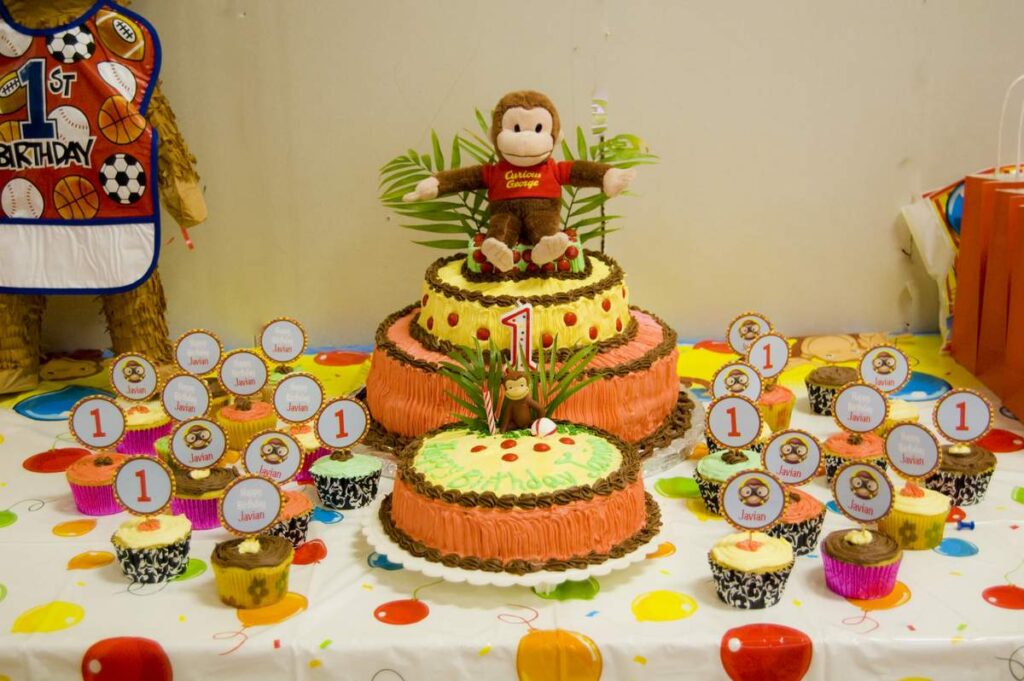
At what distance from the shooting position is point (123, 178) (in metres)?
3.93

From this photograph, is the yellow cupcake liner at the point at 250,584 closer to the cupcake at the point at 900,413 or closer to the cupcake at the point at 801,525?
the cupcake at the point at 801,525

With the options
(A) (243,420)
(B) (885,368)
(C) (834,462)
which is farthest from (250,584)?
(B) (885,368)

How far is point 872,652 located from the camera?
8.29ft

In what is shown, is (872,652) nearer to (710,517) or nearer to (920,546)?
(920,546)

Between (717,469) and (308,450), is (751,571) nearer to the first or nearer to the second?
(717,469)

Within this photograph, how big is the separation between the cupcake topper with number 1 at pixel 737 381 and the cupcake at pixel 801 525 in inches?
23.8

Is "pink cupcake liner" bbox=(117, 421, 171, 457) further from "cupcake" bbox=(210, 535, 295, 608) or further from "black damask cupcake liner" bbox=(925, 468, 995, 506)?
"black damask cupcake liner" bbox=(925, 468, 995, 506)

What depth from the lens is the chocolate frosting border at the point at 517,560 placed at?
2.72 meters

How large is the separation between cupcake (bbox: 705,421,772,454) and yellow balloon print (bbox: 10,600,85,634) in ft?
5.87

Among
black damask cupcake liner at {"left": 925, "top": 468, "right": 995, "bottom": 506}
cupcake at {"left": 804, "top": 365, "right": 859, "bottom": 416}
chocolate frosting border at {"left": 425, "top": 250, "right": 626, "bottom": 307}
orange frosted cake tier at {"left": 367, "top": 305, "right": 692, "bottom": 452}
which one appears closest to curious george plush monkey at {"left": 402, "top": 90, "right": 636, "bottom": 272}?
chocolate frosting border at {"left": 425, "top": 250, "right": 626, "bottom": 307}

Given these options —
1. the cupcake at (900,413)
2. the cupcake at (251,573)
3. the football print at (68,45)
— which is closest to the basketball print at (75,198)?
the football print at (68,45)

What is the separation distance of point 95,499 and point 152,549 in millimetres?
523

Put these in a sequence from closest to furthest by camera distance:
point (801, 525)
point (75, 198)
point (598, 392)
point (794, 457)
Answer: point (801, 525) < point (794, 457) < point (598, 392) < point (75, 198)

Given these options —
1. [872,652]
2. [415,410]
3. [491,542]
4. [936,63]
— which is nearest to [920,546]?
[872,652]
